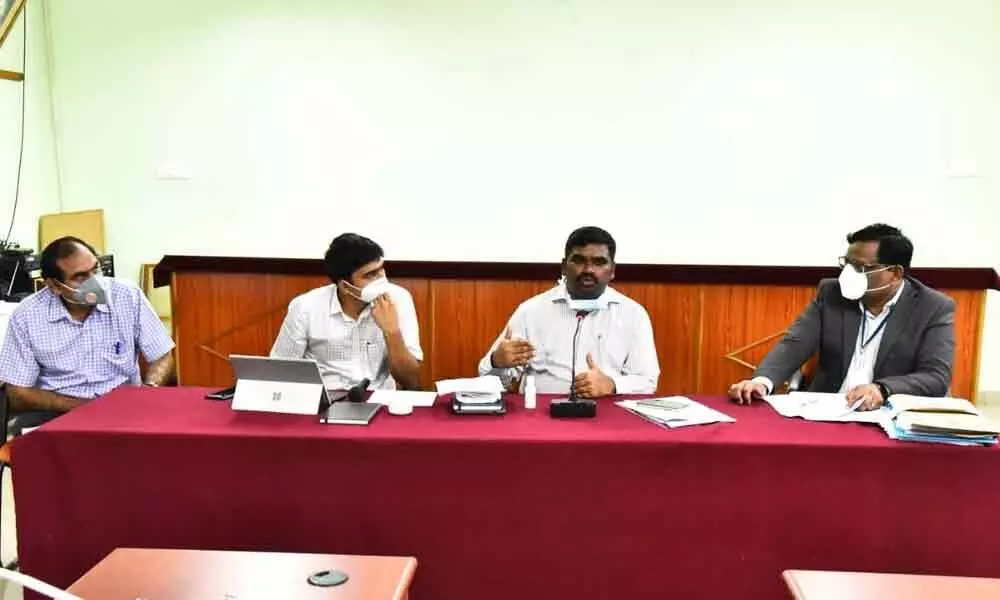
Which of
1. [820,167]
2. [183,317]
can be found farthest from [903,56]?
[183,317]

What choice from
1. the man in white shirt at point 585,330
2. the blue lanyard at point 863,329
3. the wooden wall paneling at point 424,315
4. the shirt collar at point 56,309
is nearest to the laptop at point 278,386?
the man in white shirt at point 585,330

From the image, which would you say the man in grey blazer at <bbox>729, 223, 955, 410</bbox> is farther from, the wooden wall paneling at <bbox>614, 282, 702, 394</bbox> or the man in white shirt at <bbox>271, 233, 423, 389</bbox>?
the man in white shirt at <bbox>271, 233, 423, 389</bbox>

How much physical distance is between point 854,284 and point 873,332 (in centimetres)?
19

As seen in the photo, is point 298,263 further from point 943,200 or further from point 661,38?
point 943,200

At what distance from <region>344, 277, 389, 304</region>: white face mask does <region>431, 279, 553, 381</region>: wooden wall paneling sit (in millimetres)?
1039

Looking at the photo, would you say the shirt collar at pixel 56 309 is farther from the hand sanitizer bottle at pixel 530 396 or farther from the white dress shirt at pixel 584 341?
the hand sanitizer bottle at pixel 530 396

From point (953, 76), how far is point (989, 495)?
3458 mm

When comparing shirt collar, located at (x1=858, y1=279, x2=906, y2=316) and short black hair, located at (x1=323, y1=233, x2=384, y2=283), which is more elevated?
short black hair, located at (x1=323, y1=233, x2=384, y2=283)

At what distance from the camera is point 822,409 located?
6.71ft

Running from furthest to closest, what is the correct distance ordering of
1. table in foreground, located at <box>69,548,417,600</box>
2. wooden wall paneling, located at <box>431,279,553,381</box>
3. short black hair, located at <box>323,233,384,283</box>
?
wooden wall paneling, located at <box>431,279,553,381</box> → short black hair, located at <box>323,233,384,283</box> → table in foreground, located at <box>69,548,417,600</box>

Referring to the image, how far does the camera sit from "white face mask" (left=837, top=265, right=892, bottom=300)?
2371mm

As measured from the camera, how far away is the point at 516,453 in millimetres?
1826

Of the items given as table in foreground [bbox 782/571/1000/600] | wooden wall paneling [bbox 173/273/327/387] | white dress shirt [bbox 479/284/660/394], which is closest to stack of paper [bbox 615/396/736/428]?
white dress shirt [bbox 479/284/660/394]

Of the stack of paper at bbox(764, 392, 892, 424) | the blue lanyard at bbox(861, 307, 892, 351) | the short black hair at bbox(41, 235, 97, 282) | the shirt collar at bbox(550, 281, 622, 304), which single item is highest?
the short black hair at bbox(41, 235, 97, 282)
